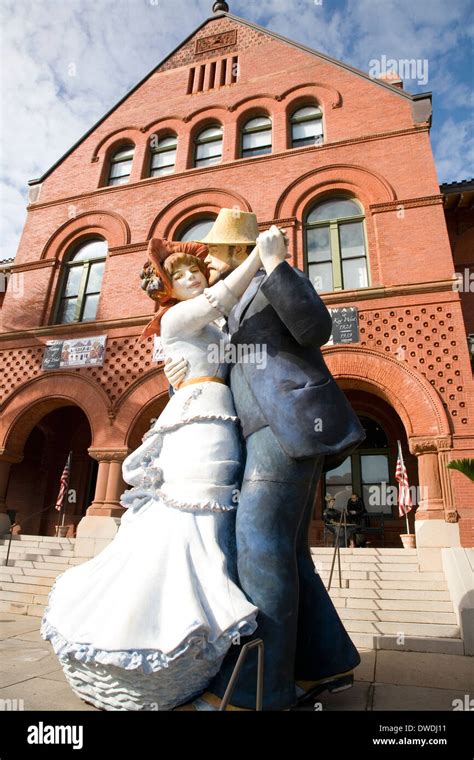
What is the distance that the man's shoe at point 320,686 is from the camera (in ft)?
6.75

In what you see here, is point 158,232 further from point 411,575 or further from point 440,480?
point 411,575

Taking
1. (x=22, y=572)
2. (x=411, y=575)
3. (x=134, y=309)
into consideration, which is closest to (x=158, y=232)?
(x=134, y=309)

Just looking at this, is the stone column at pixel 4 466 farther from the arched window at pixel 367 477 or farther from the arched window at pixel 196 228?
the arched window at pixel 367 477

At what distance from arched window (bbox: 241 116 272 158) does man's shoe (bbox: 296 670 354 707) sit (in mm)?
13187

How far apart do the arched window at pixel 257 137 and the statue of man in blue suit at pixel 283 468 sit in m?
12.2

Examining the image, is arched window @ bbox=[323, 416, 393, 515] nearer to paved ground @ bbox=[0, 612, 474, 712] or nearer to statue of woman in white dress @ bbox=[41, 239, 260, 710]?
paved ground @ bbox=[0, 612, 474, 712]

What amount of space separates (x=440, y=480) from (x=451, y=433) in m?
0.86

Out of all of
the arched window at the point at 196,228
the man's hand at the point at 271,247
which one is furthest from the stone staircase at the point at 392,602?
the arched window at the point at 196,228

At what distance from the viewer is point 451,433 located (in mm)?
8156

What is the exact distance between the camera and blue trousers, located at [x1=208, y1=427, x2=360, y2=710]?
1764 millimetres

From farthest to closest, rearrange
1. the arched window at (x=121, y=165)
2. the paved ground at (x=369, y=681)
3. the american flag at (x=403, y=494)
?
the arched window at (x=121, y=165) → the american flag at (x=403, y=494) → the paved ground at (x=369, y=681)

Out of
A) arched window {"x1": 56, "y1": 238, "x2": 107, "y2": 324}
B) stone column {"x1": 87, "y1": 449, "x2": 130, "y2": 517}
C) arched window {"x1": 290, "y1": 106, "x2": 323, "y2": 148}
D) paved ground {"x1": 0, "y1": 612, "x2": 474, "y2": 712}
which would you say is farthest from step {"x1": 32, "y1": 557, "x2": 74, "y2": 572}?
arched window {"x1": 290, "y1": 106, "x2": 323, "y2": 148}
